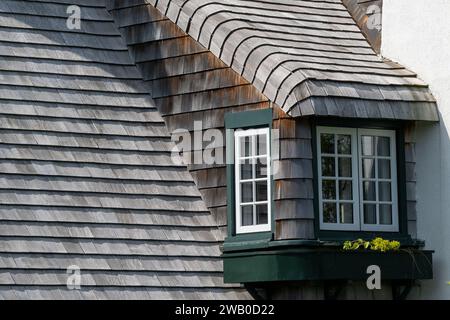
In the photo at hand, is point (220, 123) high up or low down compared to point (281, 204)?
up

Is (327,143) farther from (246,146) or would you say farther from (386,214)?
(386,214)

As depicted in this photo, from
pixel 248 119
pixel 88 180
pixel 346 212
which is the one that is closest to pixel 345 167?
pixel 346 212

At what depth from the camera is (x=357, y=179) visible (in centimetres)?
1325

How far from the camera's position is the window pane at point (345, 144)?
1327 centimetres

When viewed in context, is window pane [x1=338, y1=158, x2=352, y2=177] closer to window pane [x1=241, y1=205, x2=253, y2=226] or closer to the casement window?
the casement window

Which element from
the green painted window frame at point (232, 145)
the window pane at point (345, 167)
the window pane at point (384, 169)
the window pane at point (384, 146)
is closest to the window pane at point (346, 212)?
the window pane at point (345, 167)

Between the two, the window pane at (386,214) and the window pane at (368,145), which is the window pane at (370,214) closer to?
the window pane at (386,214)

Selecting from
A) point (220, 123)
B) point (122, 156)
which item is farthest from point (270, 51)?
point (122, 156)

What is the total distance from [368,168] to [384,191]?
29 centimetres

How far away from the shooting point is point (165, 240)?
43.8 feet

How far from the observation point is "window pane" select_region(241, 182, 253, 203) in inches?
522
